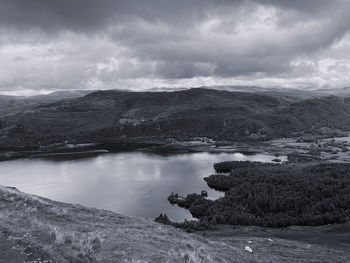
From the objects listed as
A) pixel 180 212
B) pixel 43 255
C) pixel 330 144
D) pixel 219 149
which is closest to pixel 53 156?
pixel 219 149

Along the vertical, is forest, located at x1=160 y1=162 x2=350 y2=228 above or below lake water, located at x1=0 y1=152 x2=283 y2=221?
above

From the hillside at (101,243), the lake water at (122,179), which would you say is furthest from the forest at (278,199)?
the hillside at (101,243)

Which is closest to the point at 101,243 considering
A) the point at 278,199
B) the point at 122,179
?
the point at 278,199

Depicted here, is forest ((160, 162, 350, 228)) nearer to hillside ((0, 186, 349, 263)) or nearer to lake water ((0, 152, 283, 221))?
lake water ((0, 152, 283, 221))

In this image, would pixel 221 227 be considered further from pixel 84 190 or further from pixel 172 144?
pixel 172 144

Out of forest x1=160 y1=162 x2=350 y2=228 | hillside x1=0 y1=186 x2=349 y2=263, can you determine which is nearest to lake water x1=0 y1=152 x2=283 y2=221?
forest x1=160 y1=162 x2=350 y2=228

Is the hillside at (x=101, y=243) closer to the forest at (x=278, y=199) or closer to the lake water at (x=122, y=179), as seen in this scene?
the forest at (x=278, y=199)
